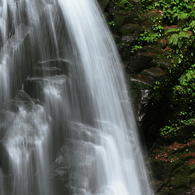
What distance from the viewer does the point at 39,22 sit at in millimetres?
7844

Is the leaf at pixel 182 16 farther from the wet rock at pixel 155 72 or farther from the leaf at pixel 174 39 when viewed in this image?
the wet rock at pixel 155 72

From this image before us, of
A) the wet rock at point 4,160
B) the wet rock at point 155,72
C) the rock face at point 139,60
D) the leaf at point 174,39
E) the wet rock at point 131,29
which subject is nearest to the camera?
the wet rock at point 4,160

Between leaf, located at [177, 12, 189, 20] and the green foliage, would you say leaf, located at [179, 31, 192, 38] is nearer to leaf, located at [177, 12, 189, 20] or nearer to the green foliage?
leaf, located at [177, 12, 189, 20]

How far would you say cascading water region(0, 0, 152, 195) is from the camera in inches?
249

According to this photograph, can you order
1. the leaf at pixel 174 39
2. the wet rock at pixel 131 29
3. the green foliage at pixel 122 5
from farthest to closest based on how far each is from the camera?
1. the green foliage at pixel 122 5
2. the wet rock at pixel 131 29
3. the leaf at pixel 174 39

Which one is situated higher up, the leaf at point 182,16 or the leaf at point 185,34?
the leaf at point 182,16

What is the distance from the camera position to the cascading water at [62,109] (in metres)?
6.31

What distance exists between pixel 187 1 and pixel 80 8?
392 centimetres

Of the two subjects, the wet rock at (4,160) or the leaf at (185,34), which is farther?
the leaf at (185,34)

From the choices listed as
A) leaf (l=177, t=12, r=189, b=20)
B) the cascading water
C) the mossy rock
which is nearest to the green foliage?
the mossy rock

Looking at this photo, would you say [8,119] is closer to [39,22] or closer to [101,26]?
[39,22]

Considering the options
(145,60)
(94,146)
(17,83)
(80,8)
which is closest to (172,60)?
(145,60)

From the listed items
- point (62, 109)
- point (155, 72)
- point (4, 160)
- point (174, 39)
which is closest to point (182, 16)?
point (174, 39)

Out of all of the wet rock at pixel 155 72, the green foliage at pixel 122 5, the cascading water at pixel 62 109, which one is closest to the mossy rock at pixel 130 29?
the cascading water at pixel 62 109
